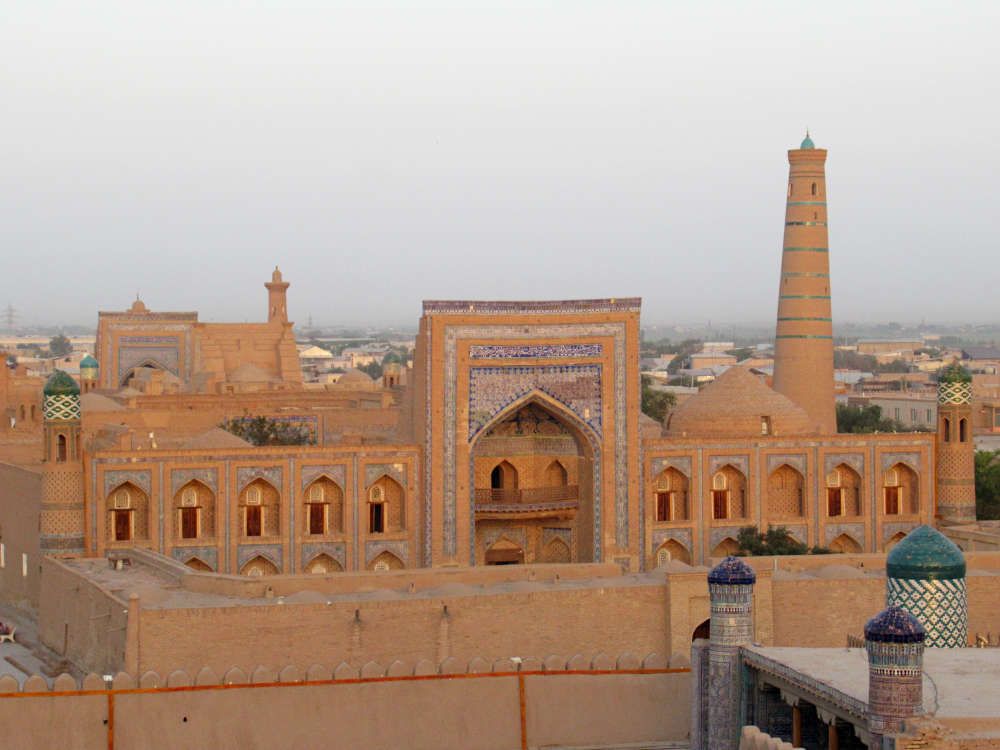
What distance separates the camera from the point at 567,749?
19297mm

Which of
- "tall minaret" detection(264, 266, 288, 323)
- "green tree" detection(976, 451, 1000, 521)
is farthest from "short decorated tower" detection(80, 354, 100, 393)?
"green tree" detection(976, 451, 1000, 521)

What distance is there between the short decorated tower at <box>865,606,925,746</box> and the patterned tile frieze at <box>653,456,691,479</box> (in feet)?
57.6

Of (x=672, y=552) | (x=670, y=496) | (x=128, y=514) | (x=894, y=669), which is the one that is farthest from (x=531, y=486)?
(x=894, y=669)

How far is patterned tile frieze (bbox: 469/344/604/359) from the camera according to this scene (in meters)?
30.1

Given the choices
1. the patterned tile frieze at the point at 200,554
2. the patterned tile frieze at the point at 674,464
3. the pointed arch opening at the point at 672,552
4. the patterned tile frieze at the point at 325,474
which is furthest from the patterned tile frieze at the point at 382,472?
the pointed arch opening at the point at 672,552

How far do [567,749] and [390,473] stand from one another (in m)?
11.3

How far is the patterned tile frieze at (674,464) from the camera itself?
103ft

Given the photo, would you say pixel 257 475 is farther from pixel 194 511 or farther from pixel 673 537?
pixel 673 537

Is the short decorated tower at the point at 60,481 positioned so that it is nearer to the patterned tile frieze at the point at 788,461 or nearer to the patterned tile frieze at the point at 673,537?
the patterned tile frieze at the point at 673,537

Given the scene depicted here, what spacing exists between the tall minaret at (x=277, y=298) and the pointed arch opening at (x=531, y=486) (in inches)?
988

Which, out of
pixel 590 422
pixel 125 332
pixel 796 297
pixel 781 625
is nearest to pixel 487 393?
pixel 590 422

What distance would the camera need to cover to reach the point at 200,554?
2923cm

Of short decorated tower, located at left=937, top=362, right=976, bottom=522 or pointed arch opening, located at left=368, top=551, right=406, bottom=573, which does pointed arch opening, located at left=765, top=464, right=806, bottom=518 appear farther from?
pointed arch opening, located at left=368, top=551, right=406, bottom=573

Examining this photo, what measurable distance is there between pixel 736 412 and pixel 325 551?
749 centimetres
